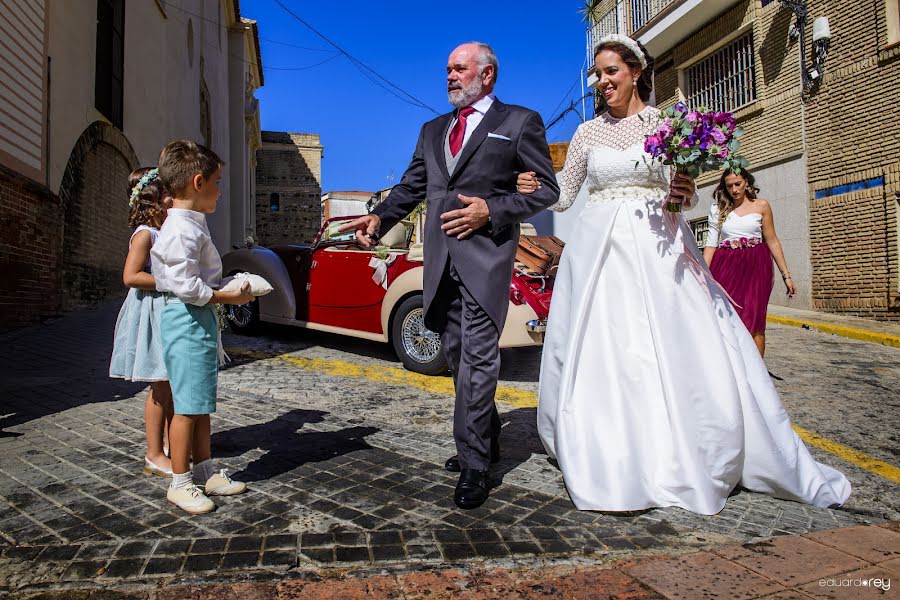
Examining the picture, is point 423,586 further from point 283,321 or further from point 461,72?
point 283,321

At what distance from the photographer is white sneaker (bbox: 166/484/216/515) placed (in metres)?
2.48

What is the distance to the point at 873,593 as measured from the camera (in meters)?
1.84

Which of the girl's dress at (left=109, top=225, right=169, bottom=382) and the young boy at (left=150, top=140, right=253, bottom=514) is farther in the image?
the girl's dress at (left=109, top=225, right=169, bottom=382)

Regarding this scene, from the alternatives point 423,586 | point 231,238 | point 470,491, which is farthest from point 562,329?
point 231,238

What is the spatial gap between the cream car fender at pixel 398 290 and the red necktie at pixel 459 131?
274 cm

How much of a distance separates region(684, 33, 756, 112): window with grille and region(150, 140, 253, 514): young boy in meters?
14.7

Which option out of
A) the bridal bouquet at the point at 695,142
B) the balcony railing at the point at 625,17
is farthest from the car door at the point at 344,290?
the balcony railing at the point at 625,17

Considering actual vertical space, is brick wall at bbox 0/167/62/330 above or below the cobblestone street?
above

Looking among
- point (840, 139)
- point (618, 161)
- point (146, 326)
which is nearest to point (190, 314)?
point (146, 326)

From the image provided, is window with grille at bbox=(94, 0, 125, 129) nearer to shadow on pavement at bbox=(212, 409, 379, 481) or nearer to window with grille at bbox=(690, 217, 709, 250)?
shadow on pavement at bbox=(212, 409, 379, 481)

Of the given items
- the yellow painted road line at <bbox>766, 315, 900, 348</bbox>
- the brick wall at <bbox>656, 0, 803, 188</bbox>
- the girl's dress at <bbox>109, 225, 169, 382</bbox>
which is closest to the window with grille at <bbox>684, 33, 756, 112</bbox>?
the brick wall at <bbox>656, 0, 803, 188</bbox>

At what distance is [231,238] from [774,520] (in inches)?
1063

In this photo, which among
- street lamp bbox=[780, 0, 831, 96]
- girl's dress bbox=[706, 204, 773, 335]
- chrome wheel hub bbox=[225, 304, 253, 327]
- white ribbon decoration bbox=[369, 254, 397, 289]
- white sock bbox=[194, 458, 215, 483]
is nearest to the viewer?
white sock bbox=[194, 458, 215, 483]

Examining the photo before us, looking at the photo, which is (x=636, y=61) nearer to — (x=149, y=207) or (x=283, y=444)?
(x=149, y=207)
